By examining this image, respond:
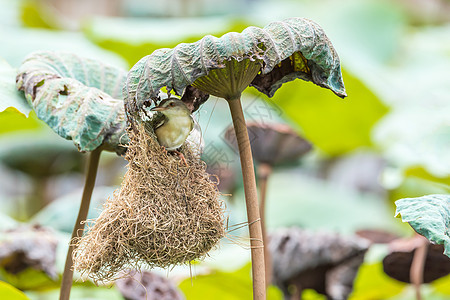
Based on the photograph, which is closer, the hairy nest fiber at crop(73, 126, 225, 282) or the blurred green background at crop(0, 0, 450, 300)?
the hairy nest fiber at crop(73, 126, 225, 282)

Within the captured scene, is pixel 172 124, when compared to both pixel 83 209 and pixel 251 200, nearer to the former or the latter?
pixel 251 200

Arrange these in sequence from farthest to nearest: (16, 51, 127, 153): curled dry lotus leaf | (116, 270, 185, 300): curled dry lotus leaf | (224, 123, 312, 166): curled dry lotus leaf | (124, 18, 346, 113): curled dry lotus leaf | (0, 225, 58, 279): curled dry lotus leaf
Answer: (224, 123, 312, 166): curled dry lotus leaf, (0, 225, 58, 279): curled dry lotus leaf, (116, 270, 185, 300): curled dry lotus leaf, (16, 51, 127, 153): curled dry lotus leaf, (124, 18, 346, 113): curled dry lotus leaf

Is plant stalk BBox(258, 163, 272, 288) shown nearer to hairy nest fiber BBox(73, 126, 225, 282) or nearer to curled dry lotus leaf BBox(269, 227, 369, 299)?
curled dry lotus leaf BBox(269, 227, 369, 299)

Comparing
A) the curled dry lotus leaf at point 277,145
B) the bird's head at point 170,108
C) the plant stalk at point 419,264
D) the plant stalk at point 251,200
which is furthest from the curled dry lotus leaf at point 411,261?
the bird's head at point 170,108

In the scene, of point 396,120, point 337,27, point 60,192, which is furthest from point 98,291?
point 337,27

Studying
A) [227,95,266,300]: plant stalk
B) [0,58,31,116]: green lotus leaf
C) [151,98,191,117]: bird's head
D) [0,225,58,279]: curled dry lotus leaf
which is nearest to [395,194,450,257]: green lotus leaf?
[227,95,266,300]: plant stalk

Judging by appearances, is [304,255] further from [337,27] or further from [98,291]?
[337,27]

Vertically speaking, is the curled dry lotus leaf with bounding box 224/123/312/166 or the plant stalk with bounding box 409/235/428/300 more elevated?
the curled dry lotus leaf with bounding box 224/123/312/166
